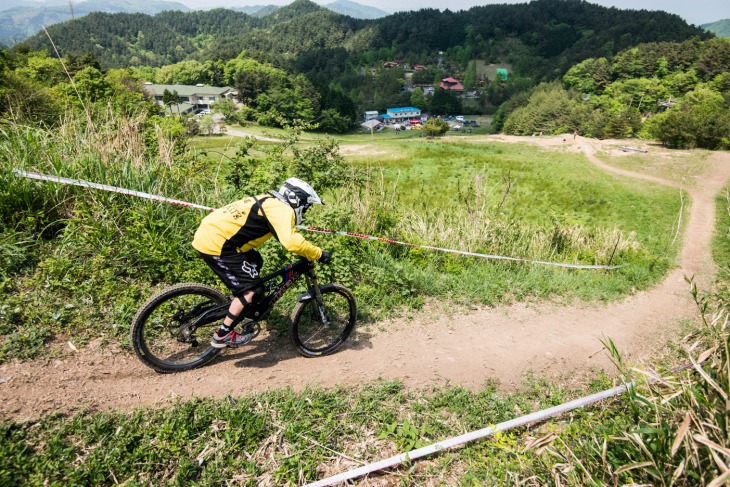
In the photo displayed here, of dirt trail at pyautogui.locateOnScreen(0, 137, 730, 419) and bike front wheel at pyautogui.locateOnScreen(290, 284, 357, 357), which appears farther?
bike front wheel at pyautogui.locateOnScreen(290, 284, 357, 357)

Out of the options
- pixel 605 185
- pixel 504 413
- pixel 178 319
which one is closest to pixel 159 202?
pixel 178 319

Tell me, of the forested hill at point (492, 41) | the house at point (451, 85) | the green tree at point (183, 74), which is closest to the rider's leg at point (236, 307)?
the green tree at point (183, 74)

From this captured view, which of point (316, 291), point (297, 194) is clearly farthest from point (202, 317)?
point (297, 194)

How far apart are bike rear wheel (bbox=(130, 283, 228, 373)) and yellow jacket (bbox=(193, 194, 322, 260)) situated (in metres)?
0.61

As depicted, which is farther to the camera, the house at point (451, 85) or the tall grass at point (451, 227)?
the house at point (451, 85)

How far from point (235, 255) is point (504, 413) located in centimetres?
363

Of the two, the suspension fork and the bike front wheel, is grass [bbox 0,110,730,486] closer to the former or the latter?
the bike front wheel

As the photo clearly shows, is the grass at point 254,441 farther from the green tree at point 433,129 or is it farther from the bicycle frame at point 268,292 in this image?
the green tree at point 433,129

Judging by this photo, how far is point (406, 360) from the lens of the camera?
5.52 m

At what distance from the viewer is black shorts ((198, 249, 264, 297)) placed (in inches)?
172

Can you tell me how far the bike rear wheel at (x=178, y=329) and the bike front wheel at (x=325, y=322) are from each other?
1046mm

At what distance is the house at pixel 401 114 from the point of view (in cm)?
11250

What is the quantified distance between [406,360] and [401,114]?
380 ft

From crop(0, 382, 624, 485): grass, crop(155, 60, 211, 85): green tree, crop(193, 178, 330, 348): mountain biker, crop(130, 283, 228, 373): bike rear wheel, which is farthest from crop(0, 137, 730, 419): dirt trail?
crop(155, 60, 211, 85): green tree
